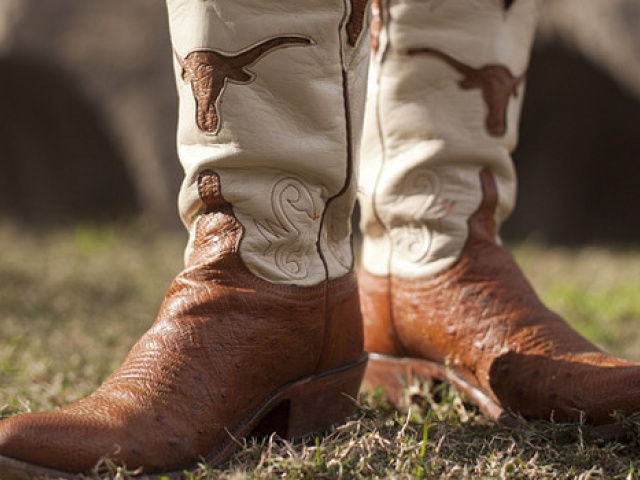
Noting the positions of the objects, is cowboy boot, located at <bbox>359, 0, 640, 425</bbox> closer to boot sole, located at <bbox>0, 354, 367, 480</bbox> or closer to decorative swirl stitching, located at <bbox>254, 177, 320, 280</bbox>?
boot sole, located at <bbox>0, 354, 367, 480</bbox>

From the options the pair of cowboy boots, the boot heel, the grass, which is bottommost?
the grass

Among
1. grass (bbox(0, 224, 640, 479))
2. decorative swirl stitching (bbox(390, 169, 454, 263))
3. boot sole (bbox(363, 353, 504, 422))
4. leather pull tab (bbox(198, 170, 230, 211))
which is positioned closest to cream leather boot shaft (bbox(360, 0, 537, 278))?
decorative swirl stitching (bbox(390, 169, 454, 263))

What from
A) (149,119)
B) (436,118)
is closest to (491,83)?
(436,118)

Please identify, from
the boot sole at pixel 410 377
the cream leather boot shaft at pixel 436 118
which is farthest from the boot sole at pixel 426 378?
the cream leather boot shaft at pixel 436 118

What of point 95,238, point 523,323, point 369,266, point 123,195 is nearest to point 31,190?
point 123,195

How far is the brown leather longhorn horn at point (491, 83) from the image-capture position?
1.46 m

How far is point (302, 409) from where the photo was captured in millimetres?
1227

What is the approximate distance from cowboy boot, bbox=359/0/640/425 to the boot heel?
0.22 metres

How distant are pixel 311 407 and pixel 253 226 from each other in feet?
0.84

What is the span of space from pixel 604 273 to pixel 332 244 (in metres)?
2.11

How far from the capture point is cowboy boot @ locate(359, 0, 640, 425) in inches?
54.7

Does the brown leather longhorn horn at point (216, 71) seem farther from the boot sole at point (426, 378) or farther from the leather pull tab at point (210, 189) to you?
the boot sole at point (426, 378)

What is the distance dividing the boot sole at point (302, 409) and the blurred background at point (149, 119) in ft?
8.57

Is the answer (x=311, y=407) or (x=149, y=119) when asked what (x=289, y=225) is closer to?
(x=311, y=407)
